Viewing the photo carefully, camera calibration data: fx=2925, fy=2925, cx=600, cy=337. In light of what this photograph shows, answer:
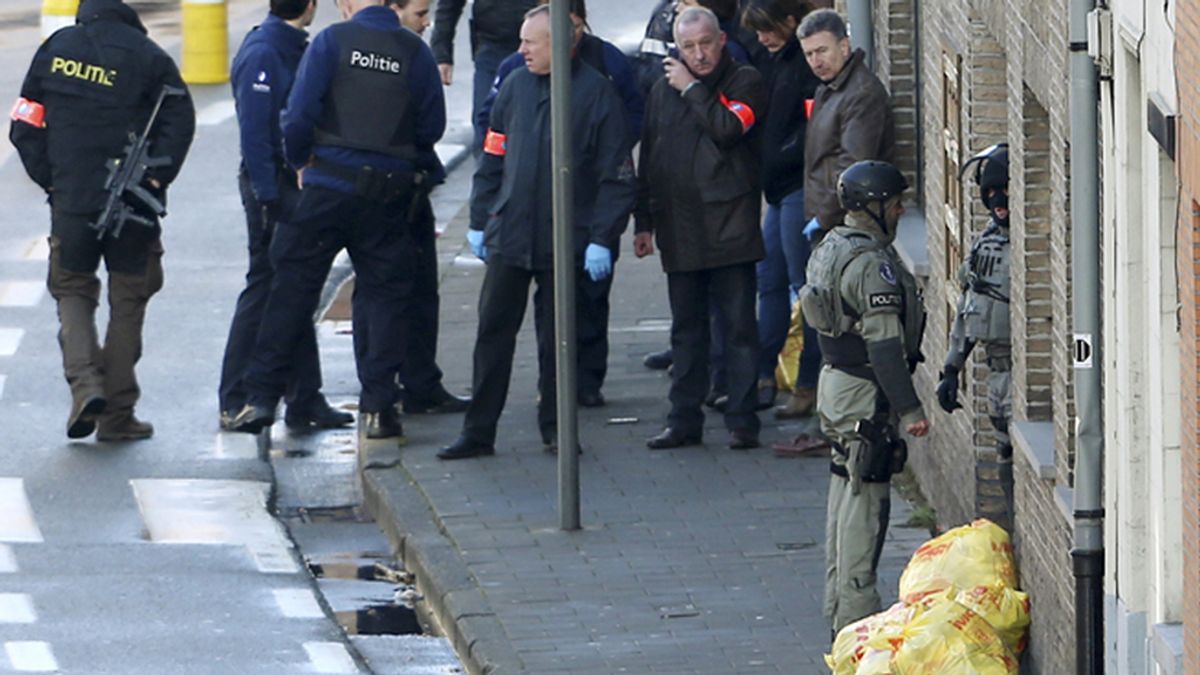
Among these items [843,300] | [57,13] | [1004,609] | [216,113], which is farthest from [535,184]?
[57,13]

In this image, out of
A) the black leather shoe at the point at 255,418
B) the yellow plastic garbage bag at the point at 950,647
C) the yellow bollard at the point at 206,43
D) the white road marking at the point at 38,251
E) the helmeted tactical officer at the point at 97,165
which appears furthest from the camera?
the yellow bollard at the point at 206,43

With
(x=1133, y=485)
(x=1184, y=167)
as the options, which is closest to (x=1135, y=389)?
(x=1133, y=485)

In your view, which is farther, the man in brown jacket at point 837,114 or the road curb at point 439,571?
the man in brown jacket at point 837,114

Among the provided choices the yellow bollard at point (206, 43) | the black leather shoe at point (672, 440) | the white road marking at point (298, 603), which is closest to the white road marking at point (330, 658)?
the white road marking at point (298, 603)

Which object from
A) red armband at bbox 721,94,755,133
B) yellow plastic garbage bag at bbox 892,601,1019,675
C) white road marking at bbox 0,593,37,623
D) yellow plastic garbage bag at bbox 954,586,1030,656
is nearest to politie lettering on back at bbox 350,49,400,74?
red armband at bbox 721,94,755,133

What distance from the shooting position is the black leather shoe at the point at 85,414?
13.8m

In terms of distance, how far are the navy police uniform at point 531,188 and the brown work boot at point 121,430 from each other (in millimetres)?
1945

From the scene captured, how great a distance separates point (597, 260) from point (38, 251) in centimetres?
655

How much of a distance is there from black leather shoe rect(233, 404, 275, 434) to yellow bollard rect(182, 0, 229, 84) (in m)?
10.8

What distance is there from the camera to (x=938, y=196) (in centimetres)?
1218

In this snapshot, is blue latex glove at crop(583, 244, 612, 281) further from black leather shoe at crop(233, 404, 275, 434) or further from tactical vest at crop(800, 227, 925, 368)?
tactical vest at crop(800, 227, 925, 368)

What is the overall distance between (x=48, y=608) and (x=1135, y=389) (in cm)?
480

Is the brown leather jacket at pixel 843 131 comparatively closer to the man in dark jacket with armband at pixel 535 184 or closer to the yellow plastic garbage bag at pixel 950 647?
the man in dark jacket with armband at pixel 535 184

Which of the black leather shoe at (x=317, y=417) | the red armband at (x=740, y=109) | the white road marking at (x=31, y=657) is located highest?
the red armband at (x=740, y=109)
